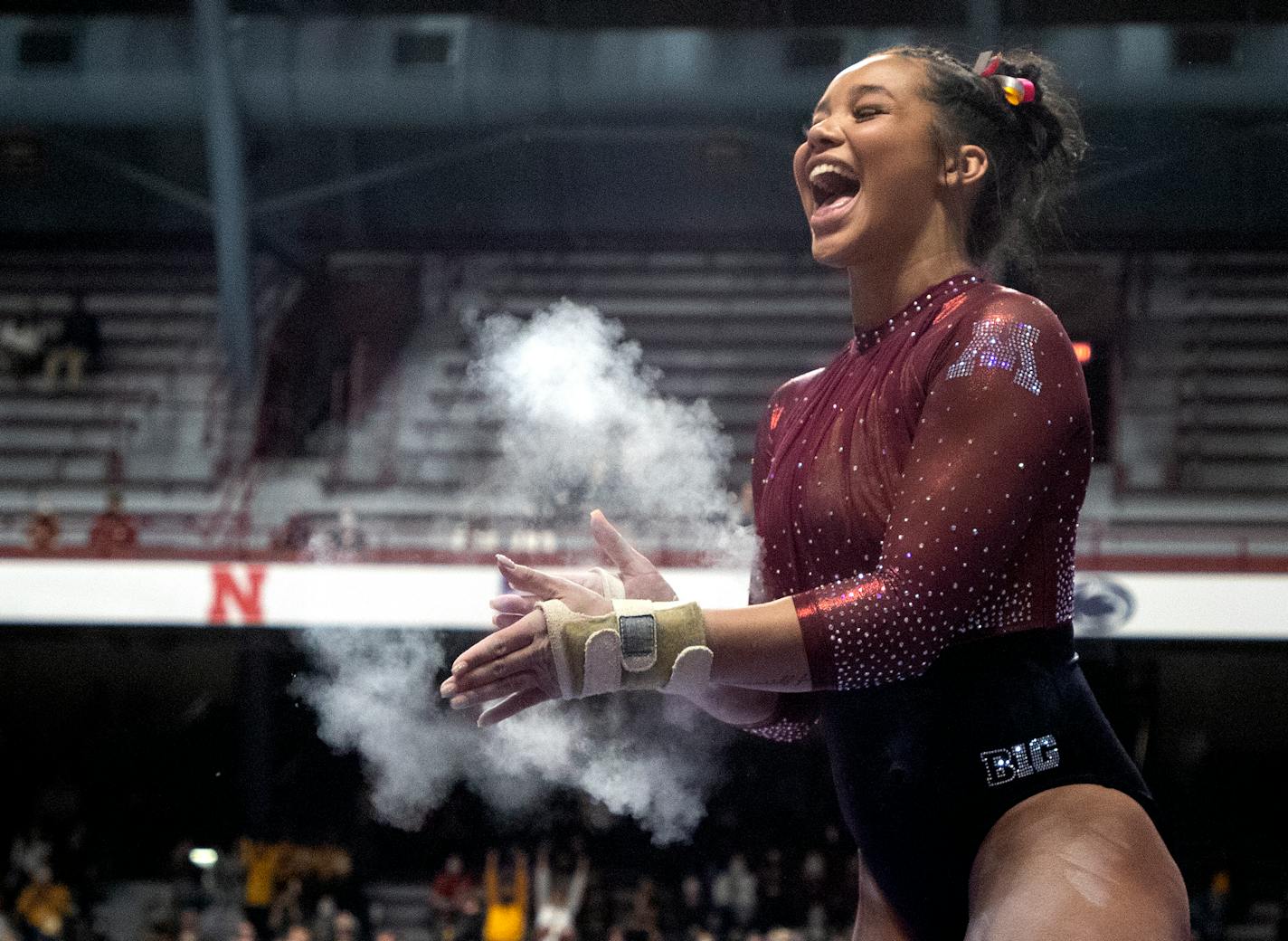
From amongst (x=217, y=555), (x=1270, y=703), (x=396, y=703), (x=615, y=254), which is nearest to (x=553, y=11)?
(x=615, y=254)

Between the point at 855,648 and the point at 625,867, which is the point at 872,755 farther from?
the point at 625,867

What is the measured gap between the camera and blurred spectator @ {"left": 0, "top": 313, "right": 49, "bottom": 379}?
13.1 metres

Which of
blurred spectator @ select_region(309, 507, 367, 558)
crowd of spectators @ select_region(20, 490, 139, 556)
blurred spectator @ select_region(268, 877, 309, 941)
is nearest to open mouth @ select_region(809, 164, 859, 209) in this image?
blurred spectator @ select_region(309, 507, 367, 558)

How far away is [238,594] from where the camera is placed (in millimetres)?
8398

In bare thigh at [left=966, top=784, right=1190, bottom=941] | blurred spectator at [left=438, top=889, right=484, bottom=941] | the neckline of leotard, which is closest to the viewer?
bare thigh at [left=966, top=784, right=1190, bottom=941]

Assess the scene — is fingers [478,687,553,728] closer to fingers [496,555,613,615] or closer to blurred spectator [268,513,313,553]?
fingers [496,555,613,615]

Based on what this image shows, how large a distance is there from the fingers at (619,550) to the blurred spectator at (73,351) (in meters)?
12.5

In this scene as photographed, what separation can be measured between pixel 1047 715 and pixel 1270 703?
9.35m

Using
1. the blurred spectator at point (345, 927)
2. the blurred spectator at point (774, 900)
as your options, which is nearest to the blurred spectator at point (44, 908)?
the blurred spectator at point (345, 927)

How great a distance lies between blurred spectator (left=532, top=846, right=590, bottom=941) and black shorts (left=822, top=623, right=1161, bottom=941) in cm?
683

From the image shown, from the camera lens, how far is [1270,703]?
996cm

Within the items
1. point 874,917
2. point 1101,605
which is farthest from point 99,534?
point 874,917

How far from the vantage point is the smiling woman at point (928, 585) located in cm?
149

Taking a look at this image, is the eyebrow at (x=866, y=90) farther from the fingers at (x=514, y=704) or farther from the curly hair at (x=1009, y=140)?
the fingers at (x=514, y=704)
